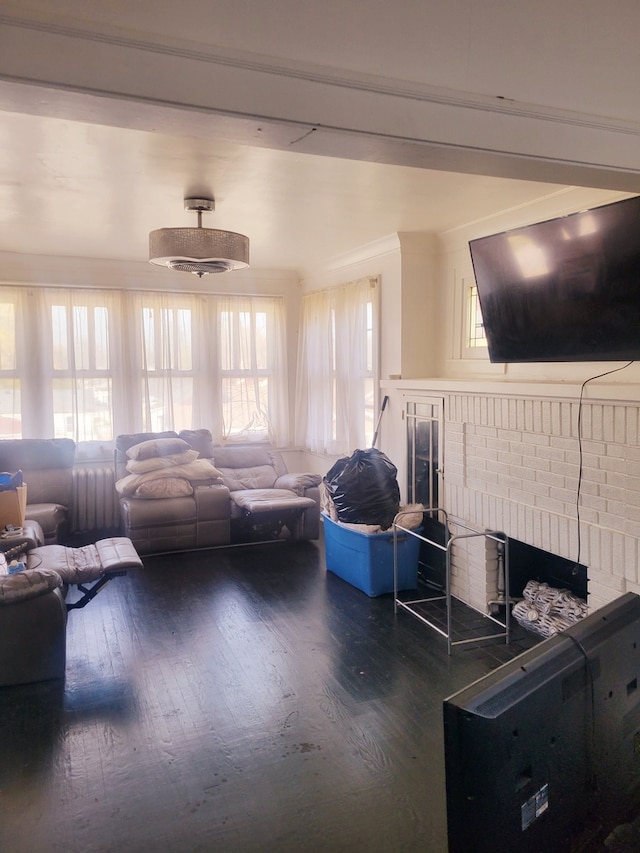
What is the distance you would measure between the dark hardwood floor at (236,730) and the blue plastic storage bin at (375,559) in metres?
0.13

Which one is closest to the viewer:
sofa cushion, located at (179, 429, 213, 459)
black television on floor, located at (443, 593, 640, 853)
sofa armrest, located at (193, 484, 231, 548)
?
black television on floor, located at (443, 593, 640, 853)

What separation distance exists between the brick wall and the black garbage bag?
1.31 feet

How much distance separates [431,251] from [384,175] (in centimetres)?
155

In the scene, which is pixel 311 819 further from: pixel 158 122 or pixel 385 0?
pixel 385 0

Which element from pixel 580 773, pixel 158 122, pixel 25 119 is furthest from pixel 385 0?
pixel 25 119

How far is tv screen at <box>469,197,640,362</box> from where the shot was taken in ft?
7.90

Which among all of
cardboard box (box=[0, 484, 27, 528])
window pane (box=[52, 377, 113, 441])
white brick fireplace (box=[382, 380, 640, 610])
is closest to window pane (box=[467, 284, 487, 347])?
white brick fireplace (box=[382, 380, 640, 610])

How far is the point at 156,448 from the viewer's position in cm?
545

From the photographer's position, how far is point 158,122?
1338 millimetres

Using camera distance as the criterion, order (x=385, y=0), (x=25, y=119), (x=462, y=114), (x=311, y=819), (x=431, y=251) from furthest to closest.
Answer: (x=431, y=251)
(x=25, y=119)
(x=311, y=819)
(x=462, y=114)
(x=385, y=0)

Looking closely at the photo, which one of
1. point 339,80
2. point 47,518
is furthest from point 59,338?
point 339,80

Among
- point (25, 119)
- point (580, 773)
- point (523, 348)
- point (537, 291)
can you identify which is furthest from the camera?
point (523, 348)

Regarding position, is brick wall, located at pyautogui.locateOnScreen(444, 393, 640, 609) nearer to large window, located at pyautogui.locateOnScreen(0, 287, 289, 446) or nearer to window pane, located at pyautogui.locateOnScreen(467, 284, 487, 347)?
window pane, located at pyautogui.locateOnScreen(467, 284, 487, 347)

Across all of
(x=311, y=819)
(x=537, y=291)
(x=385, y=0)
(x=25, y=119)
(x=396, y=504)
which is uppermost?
(x=25, y=119)
